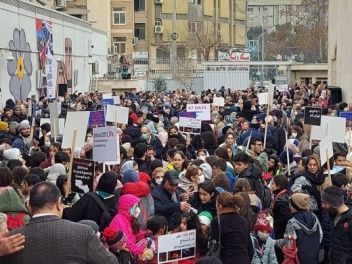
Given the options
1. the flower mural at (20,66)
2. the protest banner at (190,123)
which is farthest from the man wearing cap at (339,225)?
the flower mural at (20,66)

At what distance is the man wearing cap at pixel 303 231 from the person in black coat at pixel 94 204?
1825mm

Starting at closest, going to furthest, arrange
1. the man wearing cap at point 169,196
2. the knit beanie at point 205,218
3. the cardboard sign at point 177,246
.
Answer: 1. the cardboard sign at point 177,246
2. the knit beanie at point 205,218
3. the man wearing cap at point 169,196

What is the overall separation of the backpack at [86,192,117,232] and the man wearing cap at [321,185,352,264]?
7.08ft

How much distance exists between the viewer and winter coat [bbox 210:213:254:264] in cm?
848

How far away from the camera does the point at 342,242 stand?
907cm

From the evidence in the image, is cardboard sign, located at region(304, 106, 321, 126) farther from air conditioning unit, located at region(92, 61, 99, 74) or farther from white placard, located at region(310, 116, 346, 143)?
air conditioning unit, located at region(92, 61, 99, 74)

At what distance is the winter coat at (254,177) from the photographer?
10.9 meters

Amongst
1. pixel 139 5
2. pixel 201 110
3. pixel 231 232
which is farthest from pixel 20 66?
pixel 139 5

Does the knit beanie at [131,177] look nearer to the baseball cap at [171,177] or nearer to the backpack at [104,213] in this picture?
the baseball cap at [171,177]

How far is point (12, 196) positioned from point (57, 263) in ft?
9.23

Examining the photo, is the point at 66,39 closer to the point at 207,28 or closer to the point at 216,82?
the point at 216,82

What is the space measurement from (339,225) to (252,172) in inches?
90.0

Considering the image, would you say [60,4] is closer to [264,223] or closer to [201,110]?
[201,110]

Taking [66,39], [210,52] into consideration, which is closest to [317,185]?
[66,39]
